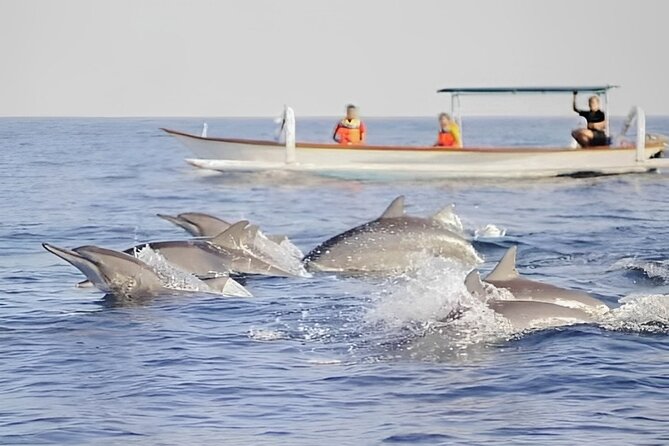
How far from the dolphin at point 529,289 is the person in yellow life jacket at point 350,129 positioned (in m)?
24.1

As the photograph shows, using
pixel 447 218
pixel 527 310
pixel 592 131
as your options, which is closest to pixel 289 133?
pixel 592 131

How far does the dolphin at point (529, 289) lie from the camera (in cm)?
1399

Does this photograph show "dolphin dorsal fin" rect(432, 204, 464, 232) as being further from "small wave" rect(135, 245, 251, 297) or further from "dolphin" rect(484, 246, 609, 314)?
"dolphin" rect(484, 246, 609, 314)

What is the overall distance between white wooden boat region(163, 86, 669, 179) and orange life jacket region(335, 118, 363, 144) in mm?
871

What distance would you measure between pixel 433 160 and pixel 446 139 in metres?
0.67

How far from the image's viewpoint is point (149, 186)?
4084 centimetres

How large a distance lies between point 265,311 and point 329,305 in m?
0.83

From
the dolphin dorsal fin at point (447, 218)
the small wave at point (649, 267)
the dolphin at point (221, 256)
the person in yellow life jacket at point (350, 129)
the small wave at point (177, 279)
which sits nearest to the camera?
the small wave at point (177, 279)

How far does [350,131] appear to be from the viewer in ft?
126

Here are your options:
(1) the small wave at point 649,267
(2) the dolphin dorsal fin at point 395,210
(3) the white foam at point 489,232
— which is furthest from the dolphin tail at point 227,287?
(3) the white foam at point 489,232

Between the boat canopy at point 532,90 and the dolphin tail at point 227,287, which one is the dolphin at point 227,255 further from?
the boat canopy at point 532,90

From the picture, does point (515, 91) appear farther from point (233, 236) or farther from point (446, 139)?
point (233, 236)

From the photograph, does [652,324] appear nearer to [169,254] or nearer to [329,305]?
[329,305]

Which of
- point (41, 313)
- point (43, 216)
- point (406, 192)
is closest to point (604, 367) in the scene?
point (41, 313)
